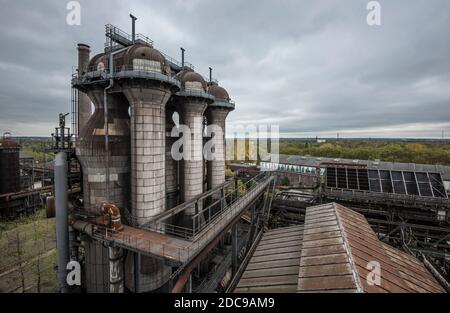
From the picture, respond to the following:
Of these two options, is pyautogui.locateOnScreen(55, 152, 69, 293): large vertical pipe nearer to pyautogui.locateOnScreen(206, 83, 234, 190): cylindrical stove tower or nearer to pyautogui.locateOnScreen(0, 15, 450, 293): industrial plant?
pyautogui.locateOnScreen(0, 15, 450, 293): industrial plant

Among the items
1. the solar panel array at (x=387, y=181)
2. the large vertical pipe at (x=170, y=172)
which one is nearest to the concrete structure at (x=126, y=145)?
the large vertical pipe at (x=170, y=172)

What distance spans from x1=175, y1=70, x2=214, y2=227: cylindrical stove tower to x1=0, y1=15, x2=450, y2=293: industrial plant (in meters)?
0.10

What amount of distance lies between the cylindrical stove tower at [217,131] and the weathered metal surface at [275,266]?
34.6 ft

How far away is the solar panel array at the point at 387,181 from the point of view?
2216cm

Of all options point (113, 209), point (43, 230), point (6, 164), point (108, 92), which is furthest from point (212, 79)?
point (6, 164)

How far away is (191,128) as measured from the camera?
21094 millimetres

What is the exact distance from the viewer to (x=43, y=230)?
97.8 ft

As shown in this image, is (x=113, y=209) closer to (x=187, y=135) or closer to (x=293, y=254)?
(x=187, y=135)

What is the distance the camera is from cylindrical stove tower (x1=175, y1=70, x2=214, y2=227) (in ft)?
67.7

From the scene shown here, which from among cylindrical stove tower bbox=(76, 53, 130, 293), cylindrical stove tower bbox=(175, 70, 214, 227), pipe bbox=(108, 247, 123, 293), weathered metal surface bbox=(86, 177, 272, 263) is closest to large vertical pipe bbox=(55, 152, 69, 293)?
cylindrical stove tower bbox=(76, 53, 130, 293)

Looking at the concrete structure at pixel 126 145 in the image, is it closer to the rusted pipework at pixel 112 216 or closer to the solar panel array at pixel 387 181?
the rusted pipework at pixel 112 216

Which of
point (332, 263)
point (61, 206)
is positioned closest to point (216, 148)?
point (61, 206)

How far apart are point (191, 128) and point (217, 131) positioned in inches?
235
